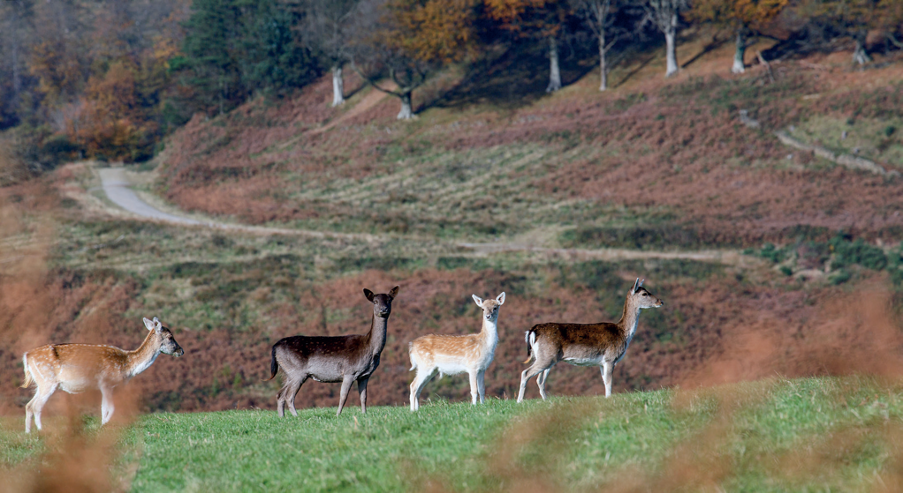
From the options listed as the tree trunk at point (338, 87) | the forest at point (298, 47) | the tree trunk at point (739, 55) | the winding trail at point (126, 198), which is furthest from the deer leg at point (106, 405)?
the tree trunk at point (338, 87)

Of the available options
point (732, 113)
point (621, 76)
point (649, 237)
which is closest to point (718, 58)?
point (621, 76)

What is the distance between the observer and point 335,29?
100688 mm

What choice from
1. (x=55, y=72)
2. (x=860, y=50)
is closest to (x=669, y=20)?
(x=860, y=50)

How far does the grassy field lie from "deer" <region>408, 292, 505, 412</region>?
9.24ft

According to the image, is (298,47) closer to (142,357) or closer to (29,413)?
(142,357)

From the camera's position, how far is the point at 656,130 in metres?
75.8

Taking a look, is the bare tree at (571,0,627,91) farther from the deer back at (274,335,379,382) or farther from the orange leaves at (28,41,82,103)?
the orange leaves at (28,41,82,103)

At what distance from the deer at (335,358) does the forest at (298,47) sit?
6124 centimetres

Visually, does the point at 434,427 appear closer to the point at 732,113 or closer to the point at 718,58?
the point at 732,113

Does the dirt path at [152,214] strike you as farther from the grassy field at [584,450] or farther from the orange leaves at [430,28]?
the grassy field at [584,450]

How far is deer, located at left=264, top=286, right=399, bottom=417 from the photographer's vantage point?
1580cm

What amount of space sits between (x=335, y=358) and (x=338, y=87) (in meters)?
94.2

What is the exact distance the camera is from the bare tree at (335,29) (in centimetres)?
10056

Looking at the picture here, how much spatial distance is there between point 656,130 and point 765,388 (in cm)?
6616
